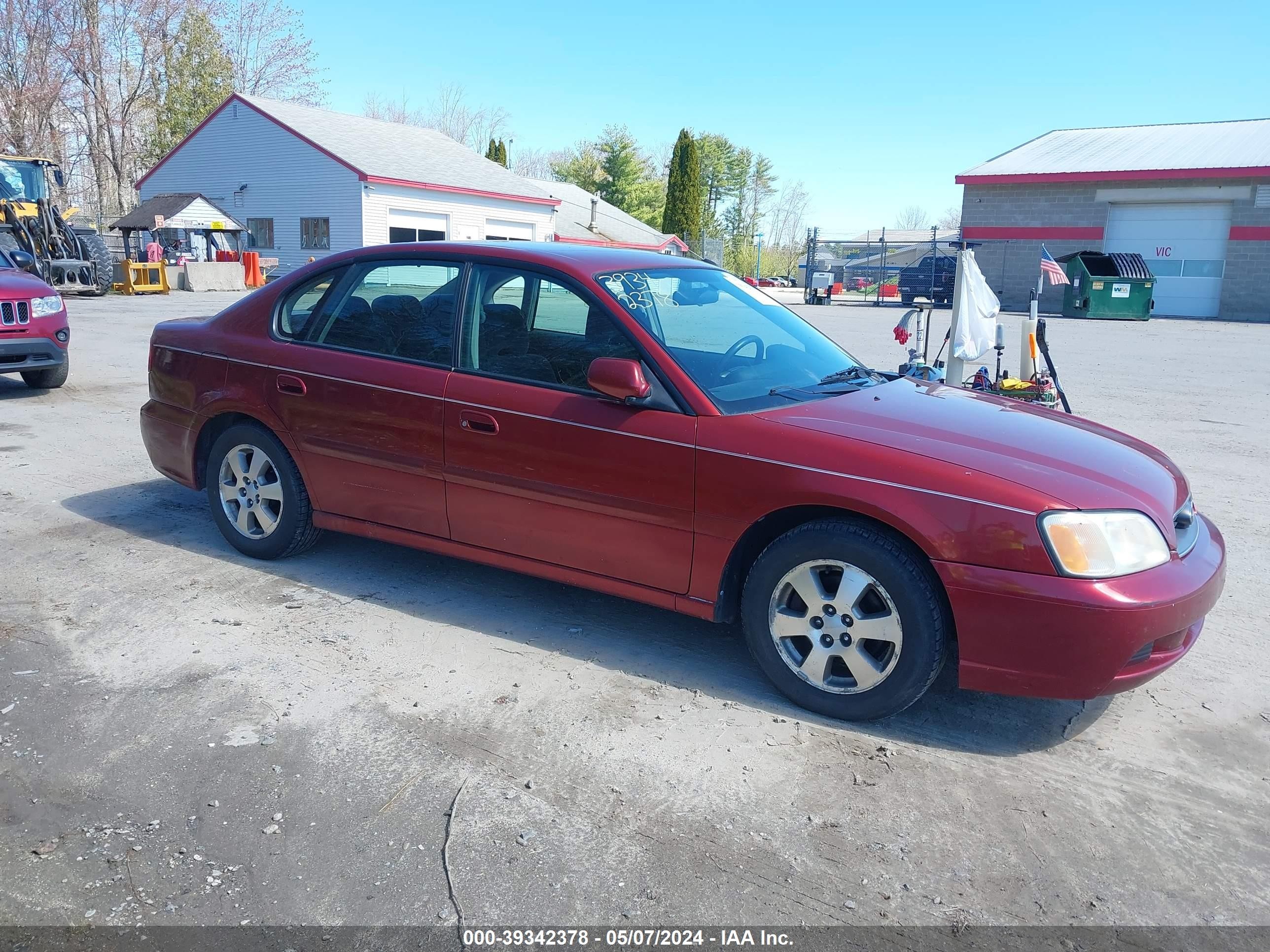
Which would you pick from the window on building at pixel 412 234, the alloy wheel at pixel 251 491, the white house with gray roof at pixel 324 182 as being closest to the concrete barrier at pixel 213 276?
the white house with gray roof at pixel 324 182

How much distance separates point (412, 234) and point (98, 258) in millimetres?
13945

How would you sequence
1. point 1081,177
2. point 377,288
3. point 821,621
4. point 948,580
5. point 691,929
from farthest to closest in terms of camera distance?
point 1081,177, point 377,288, point 821,621, point 948,580, point 691,929

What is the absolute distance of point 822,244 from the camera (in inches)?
1646

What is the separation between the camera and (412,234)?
38.4 metres

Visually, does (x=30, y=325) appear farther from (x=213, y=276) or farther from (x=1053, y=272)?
(x=213, y=276)

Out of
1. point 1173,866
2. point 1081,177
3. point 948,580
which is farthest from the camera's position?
point 1081,177

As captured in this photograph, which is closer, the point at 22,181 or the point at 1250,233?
the point at 22,181

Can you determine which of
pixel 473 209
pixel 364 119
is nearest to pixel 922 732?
pixel 473 209

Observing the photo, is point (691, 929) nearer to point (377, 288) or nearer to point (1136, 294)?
point (377, 288)

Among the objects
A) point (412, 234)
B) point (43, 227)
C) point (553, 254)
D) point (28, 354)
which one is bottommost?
point (28, 354)

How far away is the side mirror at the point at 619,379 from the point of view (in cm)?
368

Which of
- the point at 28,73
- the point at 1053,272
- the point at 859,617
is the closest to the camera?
the point at 859,617

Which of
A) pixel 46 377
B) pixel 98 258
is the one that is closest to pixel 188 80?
pixel 98 258

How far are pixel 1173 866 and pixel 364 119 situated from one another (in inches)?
1740
